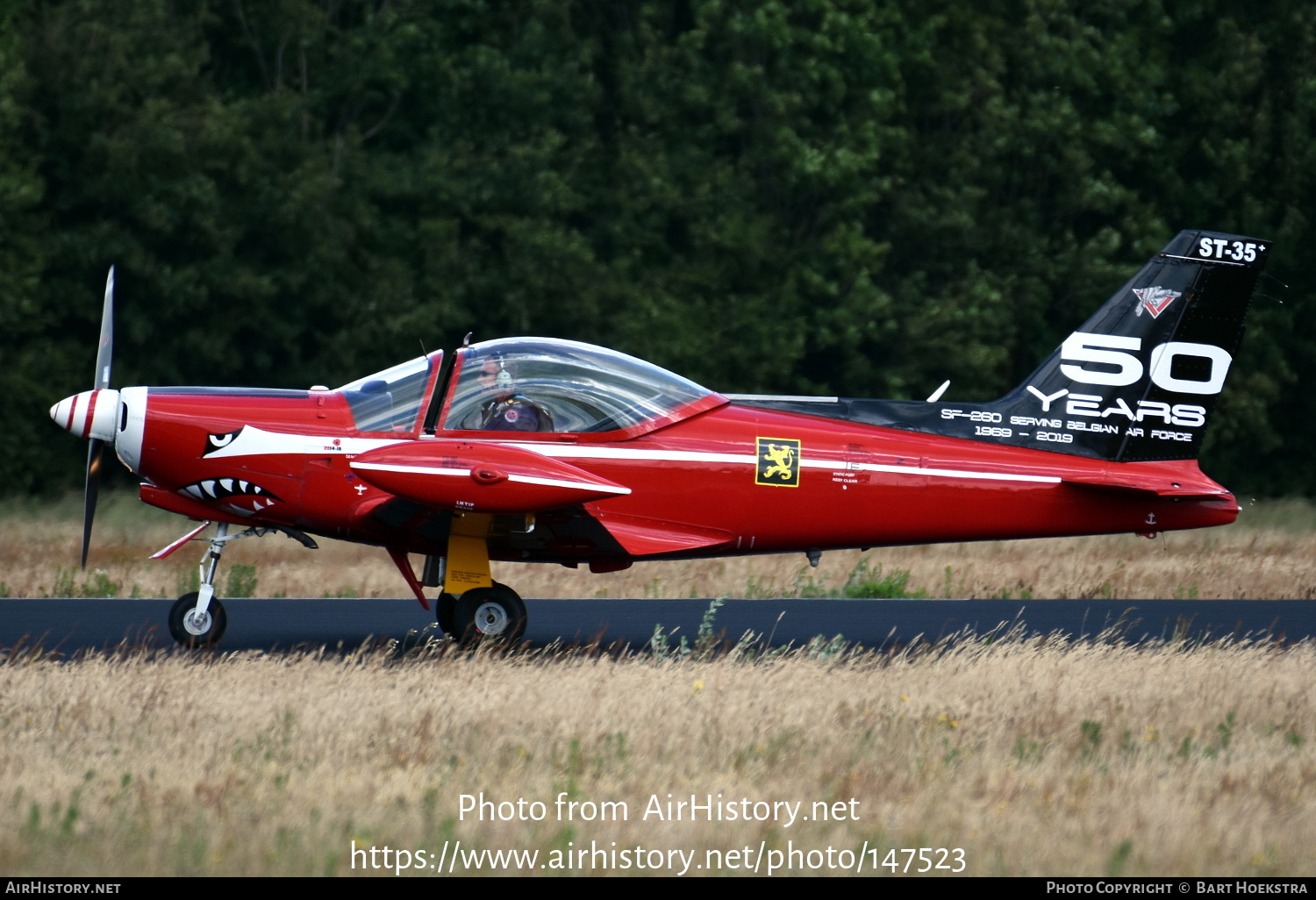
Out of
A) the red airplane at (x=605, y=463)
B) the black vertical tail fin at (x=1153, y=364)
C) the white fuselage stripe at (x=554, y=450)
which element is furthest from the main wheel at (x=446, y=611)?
the black vertical tail fin at (x=1153, y=364)

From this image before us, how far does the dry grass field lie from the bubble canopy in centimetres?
155

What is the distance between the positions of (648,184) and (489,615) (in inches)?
737

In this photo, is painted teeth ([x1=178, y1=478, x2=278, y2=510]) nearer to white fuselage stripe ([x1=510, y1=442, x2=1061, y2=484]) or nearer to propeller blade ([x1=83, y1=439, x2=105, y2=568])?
propeller blade ([x1=83, y1=439, x2=105, y2=568])

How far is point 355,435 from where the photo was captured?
9750mm

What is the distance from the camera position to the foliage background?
80.6 feet

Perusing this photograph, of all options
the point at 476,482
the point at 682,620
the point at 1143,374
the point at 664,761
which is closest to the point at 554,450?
the point at 476,482

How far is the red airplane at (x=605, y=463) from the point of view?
31.7ft

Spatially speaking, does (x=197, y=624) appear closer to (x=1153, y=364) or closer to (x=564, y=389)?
(x=564, y=389)

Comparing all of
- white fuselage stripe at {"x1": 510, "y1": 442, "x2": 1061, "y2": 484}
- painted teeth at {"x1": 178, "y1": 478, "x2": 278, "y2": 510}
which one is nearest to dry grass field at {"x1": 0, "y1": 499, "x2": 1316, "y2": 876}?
painted teeth at {"x1": 178, "y1": 478, "x2": 278, "y2": 510}

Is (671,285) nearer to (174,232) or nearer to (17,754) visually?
(174,232)

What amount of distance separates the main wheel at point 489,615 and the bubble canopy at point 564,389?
112cm
